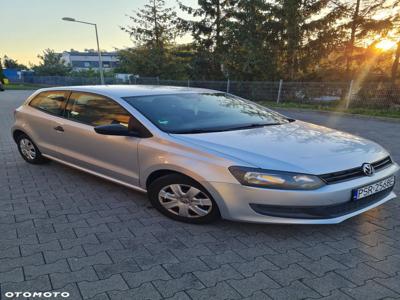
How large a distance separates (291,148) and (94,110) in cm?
242

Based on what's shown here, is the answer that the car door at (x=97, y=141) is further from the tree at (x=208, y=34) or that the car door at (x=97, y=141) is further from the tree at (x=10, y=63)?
the tree at (x=10, y=63)

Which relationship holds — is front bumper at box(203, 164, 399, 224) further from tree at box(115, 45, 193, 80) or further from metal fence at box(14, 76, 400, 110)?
tree at box(115, 45, 193, 80)

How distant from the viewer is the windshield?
3619 millimetres

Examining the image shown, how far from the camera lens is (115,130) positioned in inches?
139

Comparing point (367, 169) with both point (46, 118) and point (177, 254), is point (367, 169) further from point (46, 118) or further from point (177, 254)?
point (46, 118)

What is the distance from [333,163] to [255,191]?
73cm

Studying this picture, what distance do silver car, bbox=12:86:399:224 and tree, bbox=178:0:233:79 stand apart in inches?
849

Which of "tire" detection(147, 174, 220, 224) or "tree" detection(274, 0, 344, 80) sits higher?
"tree" detection(274, 0, 344, 80)

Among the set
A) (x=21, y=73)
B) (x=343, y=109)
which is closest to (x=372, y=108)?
(x=343, y=109)

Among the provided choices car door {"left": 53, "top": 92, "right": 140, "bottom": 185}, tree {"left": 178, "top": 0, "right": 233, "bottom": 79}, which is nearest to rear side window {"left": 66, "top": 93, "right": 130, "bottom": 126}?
car door {"left": 53, "top": 92, "right": 140, "bottom": 185}

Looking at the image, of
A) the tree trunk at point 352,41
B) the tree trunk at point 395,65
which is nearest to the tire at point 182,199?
the tree trunk at point 395,65

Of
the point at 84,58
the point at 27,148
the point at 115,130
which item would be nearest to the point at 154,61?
the point at 27,148

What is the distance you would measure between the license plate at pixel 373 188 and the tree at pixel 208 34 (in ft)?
74.3

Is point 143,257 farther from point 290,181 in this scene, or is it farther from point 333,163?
point 333,163
